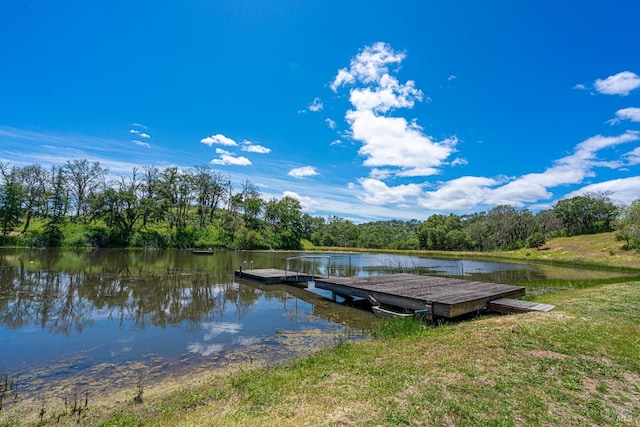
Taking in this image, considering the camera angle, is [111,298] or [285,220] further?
[285,220]

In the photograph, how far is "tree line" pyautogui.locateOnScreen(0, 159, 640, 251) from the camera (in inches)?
1758

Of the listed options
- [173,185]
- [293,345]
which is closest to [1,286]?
[293,345]

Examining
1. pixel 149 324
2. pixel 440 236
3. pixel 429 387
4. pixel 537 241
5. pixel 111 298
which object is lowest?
pixel 149 324

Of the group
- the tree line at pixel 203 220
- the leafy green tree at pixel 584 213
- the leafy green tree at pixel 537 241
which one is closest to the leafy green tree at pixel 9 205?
the tree line at pixel 203 220

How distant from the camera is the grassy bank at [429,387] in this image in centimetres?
375

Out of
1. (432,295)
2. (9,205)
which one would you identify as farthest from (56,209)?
(432,295)

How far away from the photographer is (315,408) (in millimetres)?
4012

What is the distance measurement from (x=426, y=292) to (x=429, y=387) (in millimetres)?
7894

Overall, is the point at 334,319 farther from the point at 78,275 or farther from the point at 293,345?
the point at 78,275

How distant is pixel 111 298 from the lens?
13352 millimetres

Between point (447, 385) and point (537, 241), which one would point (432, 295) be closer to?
point (447, 385)

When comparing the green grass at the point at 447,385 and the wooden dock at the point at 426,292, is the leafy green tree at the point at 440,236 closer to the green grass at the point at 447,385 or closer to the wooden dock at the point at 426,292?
the wooden dock at the point at 426,292

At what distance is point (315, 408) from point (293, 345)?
4323 millimetres

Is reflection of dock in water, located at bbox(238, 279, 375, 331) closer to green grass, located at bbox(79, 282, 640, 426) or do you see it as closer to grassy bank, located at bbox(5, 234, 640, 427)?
grassy bank, located at bbox(5, 234, 640, 427)
